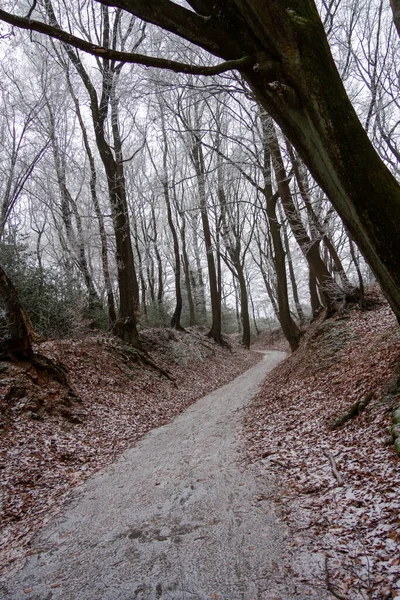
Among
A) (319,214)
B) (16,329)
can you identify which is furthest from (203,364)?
(16,329)

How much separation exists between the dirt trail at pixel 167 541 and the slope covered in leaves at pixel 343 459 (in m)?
0.28

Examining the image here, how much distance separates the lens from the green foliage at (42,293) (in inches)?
393

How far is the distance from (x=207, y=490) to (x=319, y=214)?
1004 centimetres

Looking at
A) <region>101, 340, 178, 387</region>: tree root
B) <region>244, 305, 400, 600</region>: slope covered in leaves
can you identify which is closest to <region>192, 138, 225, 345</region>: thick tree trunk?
<region>101, 340, 178, 387</region>: tree root

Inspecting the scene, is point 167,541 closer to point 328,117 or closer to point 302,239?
point 328,117

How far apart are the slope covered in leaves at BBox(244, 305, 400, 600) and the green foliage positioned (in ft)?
21.0

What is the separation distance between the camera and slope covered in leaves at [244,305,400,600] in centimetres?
242

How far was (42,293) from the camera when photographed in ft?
34.4

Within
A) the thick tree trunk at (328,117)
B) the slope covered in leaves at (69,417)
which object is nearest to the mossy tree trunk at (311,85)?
the thick tree trunk at (328,117)

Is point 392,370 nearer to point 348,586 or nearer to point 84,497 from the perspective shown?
point 348,586

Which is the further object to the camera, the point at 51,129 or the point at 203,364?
the point at 203,364

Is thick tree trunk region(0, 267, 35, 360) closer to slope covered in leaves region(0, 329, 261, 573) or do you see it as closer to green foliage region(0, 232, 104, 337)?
slope covered in leaves region(0, 329, 261, 573)

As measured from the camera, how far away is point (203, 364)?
15.0 m

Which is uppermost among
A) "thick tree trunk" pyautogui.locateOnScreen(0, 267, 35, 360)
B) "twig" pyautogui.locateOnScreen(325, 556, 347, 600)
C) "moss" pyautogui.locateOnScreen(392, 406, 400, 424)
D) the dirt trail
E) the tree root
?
"thick tree trunk" pyautogui.locateOnScreen(0, 267, 35, 360)
